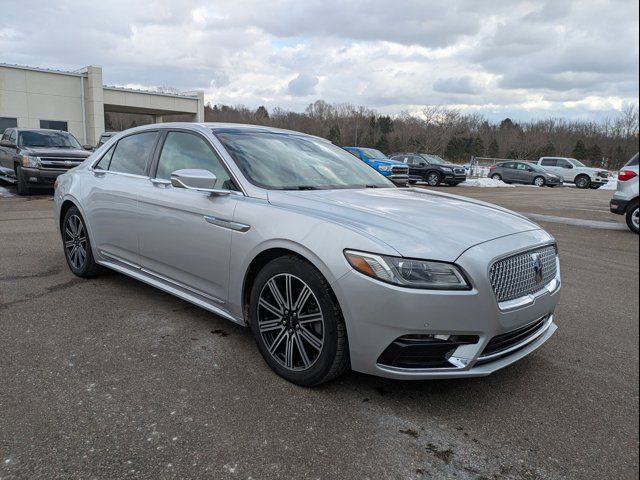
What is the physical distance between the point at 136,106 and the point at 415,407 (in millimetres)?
38238

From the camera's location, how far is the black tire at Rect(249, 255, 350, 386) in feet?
9.05

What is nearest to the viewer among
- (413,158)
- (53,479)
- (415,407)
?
(53,479)

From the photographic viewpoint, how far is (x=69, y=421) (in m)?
2.61

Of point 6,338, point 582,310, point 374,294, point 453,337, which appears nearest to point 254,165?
point 374,294

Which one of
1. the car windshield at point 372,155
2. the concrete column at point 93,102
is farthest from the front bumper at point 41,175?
the concrete column at point 93,102

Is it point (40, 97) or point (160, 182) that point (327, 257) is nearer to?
point (160, 182)

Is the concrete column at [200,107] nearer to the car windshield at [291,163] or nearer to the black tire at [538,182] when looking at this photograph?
the black tire at [538,182]

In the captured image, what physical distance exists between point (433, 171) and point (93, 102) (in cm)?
Result: 2288

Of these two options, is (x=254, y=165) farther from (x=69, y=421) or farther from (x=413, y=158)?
(x=413, y=158)

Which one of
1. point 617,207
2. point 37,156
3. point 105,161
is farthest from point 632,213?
point 37,156

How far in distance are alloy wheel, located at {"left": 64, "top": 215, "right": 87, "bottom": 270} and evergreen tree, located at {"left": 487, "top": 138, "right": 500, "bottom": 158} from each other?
6146 cm

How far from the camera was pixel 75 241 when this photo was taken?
5.20 m

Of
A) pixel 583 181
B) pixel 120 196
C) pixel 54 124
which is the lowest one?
pixel 583 181

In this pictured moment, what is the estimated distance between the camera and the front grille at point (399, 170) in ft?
73.6
